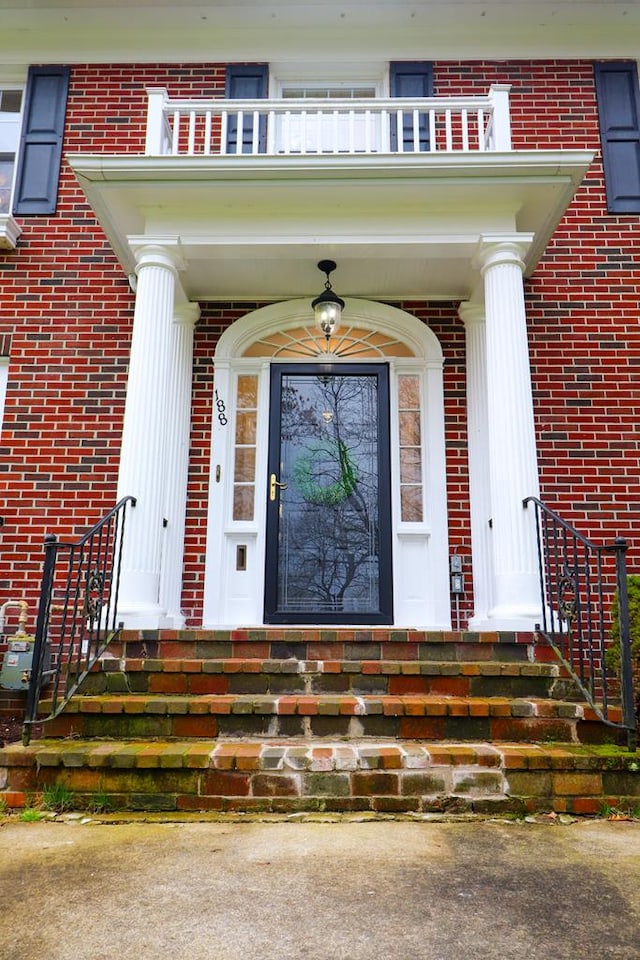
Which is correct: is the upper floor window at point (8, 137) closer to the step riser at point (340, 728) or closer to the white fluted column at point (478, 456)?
the white fluted column at point (478, 456)

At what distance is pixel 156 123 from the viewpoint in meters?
4.70

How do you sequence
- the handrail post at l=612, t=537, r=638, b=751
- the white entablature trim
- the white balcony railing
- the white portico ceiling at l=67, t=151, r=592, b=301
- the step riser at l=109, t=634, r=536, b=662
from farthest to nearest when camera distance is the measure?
the white entablature trim
the white balcony railing
the white portico ceiling at l=67, t=151, r=592, b=301
the step riser at l=109, t=634, r=536, b=662
the handrail post at l=612, t=537, r=638, b=751

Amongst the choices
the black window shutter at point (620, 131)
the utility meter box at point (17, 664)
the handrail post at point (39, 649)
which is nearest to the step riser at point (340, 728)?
the handrail post at point (39, 649)

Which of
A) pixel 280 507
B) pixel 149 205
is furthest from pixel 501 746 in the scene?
pixel 149 205

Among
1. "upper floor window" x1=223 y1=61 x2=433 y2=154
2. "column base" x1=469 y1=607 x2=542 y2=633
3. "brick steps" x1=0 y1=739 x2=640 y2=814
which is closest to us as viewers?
"brick steps" x1=0 y1=739 x2=640 y2=814

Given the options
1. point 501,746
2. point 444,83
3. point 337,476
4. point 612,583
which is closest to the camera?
point 501,746

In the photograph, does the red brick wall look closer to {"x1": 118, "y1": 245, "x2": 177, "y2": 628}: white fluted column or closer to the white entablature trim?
the white entablature trim

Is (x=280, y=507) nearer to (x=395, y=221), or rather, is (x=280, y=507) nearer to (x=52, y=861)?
(x=395, y=221)

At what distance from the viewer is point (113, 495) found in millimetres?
5145

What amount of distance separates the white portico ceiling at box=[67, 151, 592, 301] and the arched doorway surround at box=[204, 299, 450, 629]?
0.63m

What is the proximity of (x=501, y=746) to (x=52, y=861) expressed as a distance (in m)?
1.92

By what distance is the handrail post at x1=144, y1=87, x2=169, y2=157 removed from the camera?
4.60 meters

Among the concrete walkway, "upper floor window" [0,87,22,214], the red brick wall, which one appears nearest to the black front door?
the red brick wall

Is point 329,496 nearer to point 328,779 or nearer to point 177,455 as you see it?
point 177,455
